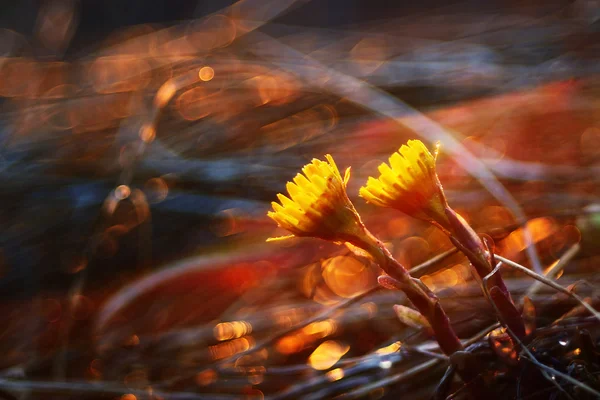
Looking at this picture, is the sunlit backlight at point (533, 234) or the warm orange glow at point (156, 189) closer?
the sunlit backlight at point (533, 234)

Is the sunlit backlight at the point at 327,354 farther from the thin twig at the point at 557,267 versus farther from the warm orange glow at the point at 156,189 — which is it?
the warm orange glow at the point at 156,189

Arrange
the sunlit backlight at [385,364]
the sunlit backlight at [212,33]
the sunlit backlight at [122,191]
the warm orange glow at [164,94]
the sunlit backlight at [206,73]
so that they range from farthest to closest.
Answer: the sunlit backlight at [212,33] < the sunlit backlight at [206,73] < the warm orange glow at [164,94] < the sunlit backlight at [122,191] < the sunlit backlight at [385,364]

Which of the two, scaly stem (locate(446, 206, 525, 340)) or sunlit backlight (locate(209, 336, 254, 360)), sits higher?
sunlit backlight (locate(209, 336, 254, 360))

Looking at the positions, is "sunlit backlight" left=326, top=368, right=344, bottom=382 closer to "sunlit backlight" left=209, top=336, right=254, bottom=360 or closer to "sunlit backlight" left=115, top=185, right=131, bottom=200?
"sunlit backlight" left=209, top=336, right=254, bottom=360

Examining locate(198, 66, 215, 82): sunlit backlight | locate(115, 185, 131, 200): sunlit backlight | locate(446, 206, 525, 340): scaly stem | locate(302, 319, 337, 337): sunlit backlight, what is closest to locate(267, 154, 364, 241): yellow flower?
locate(446, 206, 525, 340): scaly stem

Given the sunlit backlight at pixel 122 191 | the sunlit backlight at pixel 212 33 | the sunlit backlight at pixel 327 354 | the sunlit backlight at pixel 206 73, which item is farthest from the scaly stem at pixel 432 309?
the sunlit backlight at pixel 212 33

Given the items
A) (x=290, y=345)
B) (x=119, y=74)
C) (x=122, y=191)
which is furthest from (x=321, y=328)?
(x=119, y=74)
